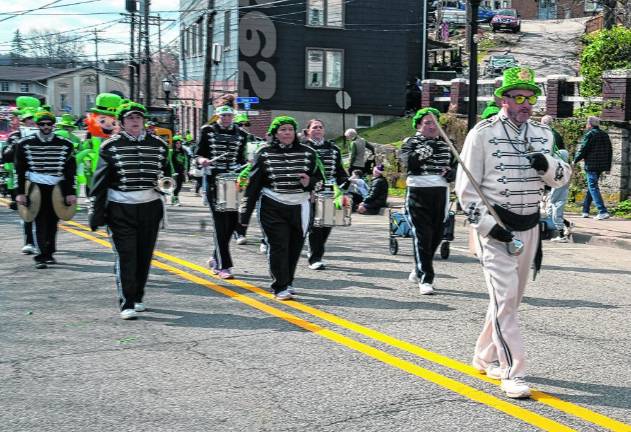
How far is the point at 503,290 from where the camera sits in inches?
242

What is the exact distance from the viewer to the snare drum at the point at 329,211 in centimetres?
1190

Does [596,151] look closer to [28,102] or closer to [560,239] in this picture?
[560,239]

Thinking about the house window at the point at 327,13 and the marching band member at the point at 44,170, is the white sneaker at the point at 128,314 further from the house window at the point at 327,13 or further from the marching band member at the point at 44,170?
the house window at the point at 327,13

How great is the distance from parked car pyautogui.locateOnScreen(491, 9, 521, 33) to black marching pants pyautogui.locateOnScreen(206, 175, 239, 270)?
49.0 m

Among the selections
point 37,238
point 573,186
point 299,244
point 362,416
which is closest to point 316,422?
point 362,416

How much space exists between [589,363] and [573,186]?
14.5 meters

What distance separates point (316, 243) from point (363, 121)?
31025 mm

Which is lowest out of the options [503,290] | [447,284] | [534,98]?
[447,284]

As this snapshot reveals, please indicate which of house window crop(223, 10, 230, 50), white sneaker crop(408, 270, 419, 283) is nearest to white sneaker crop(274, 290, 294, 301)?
white sneaker crop(408, 270, 419, 283)

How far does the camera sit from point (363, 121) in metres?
42.5

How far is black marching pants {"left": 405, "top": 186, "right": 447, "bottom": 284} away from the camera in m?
10.1

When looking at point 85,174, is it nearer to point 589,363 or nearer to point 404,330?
point 404,330

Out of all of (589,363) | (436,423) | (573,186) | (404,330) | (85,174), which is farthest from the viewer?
(573,186)

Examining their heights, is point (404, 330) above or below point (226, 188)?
below
